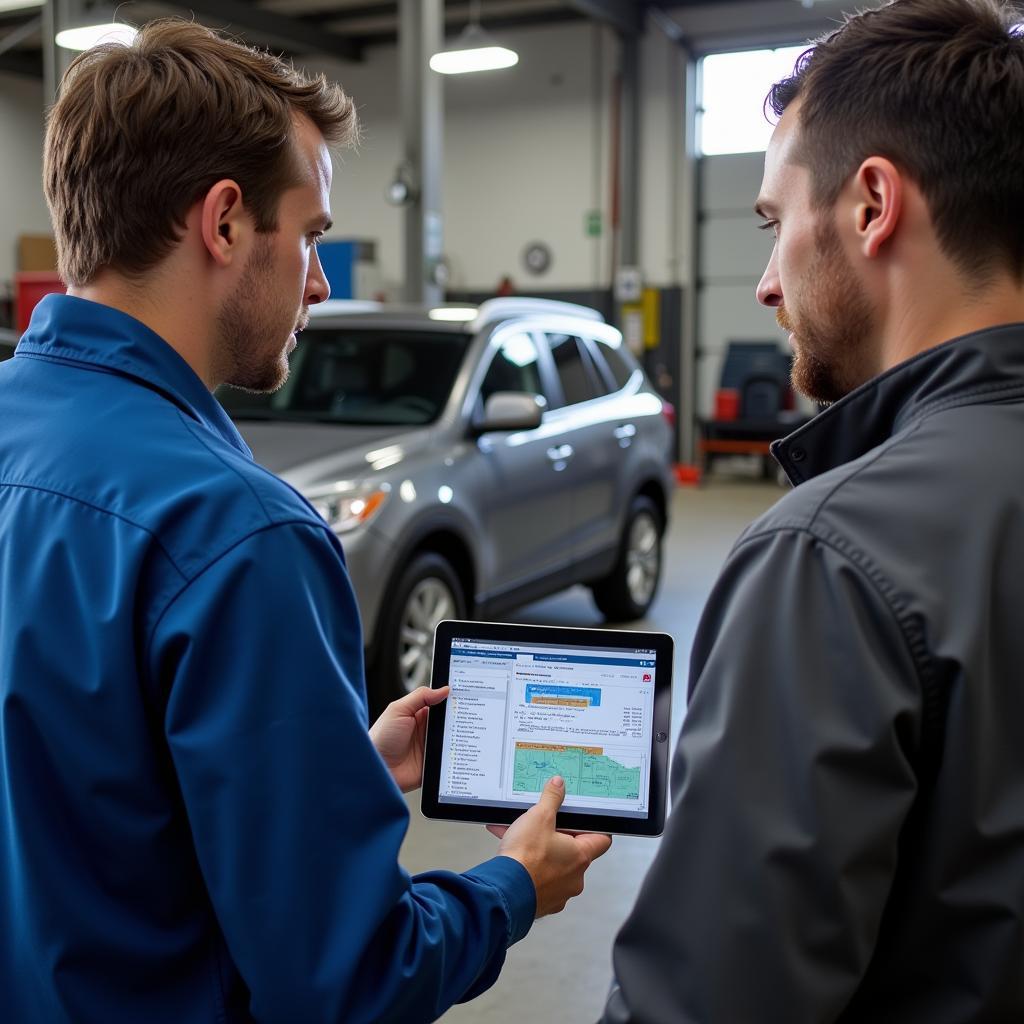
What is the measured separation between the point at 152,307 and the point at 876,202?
73 centimetres

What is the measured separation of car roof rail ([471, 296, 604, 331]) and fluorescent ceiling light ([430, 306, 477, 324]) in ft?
0.12

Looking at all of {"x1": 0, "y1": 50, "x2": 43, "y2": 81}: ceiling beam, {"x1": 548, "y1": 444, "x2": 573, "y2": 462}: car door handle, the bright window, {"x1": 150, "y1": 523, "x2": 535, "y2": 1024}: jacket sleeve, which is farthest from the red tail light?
Answer: {"x1": 150, "y1": 523, "x2": 535, "y2": 1024}: jacket sleeve

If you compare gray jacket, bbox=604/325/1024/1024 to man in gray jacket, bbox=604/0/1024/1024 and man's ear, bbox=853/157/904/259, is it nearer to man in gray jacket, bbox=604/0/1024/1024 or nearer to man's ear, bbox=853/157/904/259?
man in gray jacket, bbox=604/0/1024/1024

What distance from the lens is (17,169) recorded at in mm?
17141

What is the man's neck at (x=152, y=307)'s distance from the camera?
126 cm

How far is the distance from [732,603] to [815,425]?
266 mm

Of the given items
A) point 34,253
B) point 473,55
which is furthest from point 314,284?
point 34,253

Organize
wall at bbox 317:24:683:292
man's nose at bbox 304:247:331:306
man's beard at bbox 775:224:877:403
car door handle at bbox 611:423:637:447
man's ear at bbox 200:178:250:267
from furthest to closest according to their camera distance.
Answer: wall at bbox 317:24:683:292
car door handle at bbox 611:423:637:447
man's nose at bbox 304:247:331:306
man's ear at bbox 200:178:250:267
man's beard at bbox 775:224:877:403

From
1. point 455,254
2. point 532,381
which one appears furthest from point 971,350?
point 455,254

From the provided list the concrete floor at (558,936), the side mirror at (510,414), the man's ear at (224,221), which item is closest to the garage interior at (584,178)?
the side mirror at (510,414)

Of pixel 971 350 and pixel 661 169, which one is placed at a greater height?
pixel 661 169

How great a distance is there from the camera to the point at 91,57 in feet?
4.25

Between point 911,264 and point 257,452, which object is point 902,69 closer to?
point 911,264

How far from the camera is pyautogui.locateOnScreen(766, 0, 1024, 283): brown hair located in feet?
3.43
